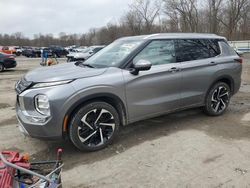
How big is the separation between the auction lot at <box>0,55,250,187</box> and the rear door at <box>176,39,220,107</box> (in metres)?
0.57

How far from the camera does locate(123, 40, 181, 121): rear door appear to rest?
4668mm

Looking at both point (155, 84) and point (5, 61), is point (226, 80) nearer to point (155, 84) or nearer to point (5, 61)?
point (155, 84)

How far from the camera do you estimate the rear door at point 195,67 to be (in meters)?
5.38

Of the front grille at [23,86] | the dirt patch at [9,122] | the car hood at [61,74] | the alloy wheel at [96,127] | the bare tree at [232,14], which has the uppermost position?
the bare tree at [232,14]

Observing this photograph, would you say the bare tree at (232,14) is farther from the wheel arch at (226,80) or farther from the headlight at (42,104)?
the headlight at (42,104)

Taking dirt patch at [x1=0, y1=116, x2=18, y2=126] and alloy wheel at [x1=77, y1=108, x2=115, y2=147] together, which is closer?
alloy wheel at [x1=77, y1=108, x2=115, y2=147]

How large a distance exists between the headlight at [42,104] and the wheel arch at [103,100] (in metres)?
0.27

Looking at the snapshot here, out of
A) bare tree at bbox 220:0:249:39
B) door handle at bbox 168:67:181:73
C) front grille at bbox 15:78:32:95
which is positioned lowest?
front grille at bbox 15:78:32:95

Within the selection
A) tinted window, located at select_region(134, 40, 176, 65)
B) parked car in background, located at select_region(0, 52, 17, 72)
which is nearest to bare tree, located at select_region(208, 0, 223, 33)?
parked car in background, located at select_region(0, 52, 17, 72)

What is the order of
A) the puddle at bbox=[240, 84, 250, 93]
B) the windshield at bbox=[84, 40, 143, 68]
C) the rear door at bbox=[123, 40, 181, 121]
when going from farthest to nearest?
the puddle at bbox=[240, 84, 250, 93], the windshield at bbox=[84, 40, 143, 68], the rear door at bbox=[123, 40, 181, 121]

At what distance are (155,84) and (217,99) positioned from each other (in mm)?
1833

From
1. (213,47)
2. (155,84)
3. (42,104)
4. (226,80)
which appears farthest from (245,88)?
(42,104)

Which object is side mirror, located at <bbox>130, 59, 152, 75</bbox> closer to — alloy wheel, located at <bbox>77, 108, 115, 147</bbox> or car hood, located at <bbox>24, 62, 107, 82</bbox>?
car hood, located at <bbox>24, 62, 107, 82</bbox>

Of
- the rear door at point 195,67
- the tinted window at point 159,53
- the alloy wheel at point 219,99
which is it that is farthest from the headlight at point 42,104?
the alloy wheel at point 219,99
